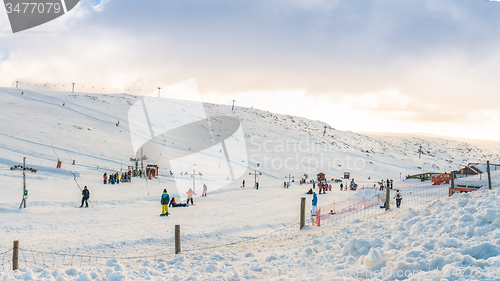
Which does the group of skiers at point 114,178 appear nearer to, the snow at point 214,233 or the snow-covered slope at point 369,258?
the snow at point 214,233

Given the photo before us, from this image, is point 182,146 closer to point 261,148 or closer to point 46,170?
point 261,148

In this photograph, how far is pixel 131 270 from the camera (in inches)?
300

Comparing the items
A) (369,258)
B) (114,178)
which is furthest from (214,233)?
(114,178)

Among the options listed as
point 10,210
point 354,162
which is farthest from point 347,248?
point 354,162

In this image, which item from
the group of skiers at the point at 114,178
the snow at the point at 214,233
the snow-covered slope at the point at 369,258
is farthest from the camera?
the group of skiers at the point at 114,178

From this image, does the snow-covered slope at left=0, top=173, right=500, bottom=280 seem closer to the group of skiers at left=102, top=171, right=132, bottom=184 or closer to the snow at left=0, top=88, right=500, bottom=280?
the snow at left=0, top=88, right=500, bottom=280

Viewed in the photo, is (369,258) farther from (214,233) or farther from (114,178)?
(114,178)

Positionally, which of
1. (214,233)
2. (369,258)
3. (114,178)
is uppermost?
(114,178)

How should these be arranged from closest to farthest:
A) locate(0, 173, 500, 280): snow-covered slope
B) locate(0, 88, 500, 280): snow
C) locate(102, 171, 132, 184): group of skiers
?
locate(0, 173, 500, 280): snow-covered slope → locate(0, 88, 500, 280): snow → locate(102, 171, 132, 184): group of skiers

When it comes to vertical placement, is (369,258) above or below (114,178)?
below

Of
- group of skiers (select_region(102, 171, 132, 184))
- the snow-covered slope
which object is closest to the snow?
the snow-covered slope

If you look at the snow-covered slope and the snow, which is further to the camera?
the snow

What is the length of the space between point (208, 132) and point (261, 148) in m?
15.7

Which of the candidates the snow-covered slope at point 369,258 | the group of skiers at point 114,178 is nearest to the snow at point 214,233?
the snow-covered slope at point 369,258
